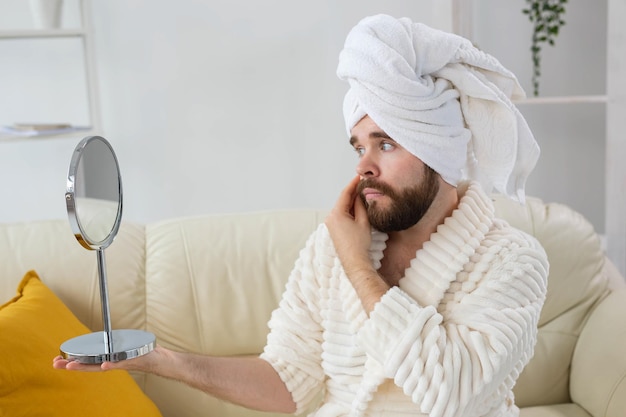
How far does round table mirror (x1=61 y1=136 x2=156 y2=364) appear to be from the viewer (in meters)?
1.20

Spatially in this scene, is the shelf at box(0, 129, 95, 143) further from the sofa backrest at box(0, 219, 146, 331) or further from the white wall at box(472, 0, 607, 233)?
the white wall at box(472, 0, 607, 233)

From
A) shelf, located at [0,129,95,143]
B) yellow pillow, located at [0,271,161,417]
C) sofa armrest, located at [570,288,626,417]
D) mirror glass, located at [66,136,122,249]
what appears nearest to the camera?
mirror glass, located at [66,136,122,249]

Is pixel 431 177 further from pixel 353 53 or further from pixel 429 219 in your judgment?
pixel 353 53

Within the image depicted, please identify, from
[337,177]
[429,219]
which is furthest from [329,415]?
[337,177]

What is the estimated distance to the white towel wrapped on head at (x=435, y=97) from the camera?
1562mm

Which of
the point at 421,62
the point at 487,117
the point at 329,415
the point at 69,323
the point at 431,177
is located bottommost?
the point at 329,415

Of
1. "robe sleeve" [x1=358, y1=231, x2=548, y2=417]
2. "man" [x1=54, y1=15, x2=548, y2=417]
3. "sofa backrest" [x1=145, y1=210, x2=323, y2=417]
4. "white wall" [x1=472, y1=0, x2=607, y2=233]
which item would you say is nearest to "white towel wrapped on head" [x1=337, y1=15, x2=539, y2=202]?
"man" [x1=54, y1=15, x2=548, y2=417]

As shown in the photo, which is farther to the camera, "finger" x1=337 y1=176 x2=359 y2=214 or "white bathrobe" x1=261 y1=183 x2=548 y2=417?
"finger" x1=337 y1=176 x2=359 y2=214

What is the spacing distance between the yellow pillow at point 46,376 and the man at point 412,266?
397 mm

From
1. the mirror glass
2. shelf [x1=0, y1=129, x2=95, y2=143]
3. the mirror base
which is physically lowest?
the mirror base

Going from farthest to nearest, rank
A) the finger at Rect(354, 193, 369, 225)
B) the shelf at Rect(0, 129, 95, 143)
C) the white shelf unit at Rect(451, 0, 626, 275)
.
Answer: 1. the white shelf unit at Rect(451, 0, 626, 275)
2. the shelf at Rect(0, 129, 95, 143)
3. the finger at Rect(354, 193, 369, 225)

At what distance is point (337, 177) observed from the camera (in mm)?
3264

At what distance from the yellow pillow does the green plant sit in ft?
6.11

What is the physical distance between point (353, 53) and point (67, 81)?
171 centimetres
